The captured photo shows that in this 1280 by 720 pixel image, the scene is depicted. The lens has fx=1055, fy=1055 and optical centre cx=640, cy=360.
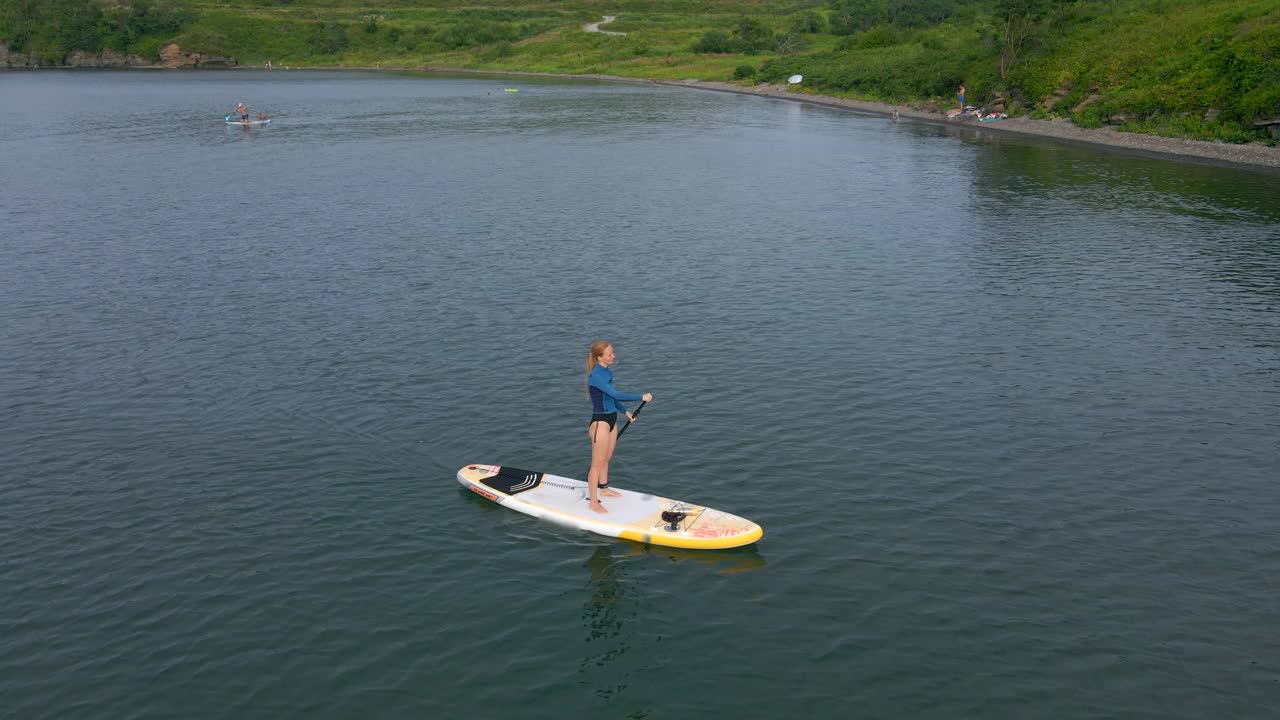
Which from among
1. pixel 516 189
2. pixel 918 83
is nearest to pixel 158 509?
pixel 516 189

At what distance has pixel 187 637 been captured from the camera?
673 inches

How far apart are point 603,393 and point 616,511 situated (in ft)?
8.06

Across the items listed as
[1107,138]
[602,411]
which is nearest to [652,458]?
[602,411]

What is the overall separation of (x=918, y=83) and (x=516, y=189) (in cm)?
5993

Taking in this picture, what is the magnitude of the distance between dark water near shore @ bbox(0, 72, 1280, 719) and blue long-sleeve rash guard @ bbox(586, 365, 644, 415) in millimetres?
2561

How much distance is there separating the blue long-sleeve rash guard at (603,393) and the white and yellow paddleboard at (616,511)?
2025 millimetres

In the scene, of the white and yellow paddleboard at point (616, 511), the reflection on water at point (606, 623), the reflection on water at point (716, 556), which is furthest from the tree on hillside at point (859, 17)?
the reflection on water at point (606, 623)

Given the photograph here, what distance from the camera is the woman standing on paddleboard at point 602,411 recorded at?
19547 millimetres

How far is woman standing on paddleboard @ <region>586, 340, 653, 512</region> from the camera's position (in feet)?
64.1

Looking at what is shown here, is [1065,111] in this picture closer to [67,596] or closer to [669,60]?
[67,596]

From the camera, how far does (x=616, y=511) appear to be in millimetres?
20562

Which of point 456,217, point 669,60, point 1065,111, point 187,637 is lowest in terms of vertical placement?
point 187,637

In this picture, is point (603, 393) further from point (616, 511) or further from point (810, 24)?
point (810, 24)

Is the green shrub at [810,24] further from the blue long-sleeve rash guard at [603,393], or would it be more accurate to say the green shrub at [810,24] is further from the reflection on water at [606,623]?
the reflection on water at [606,623]
